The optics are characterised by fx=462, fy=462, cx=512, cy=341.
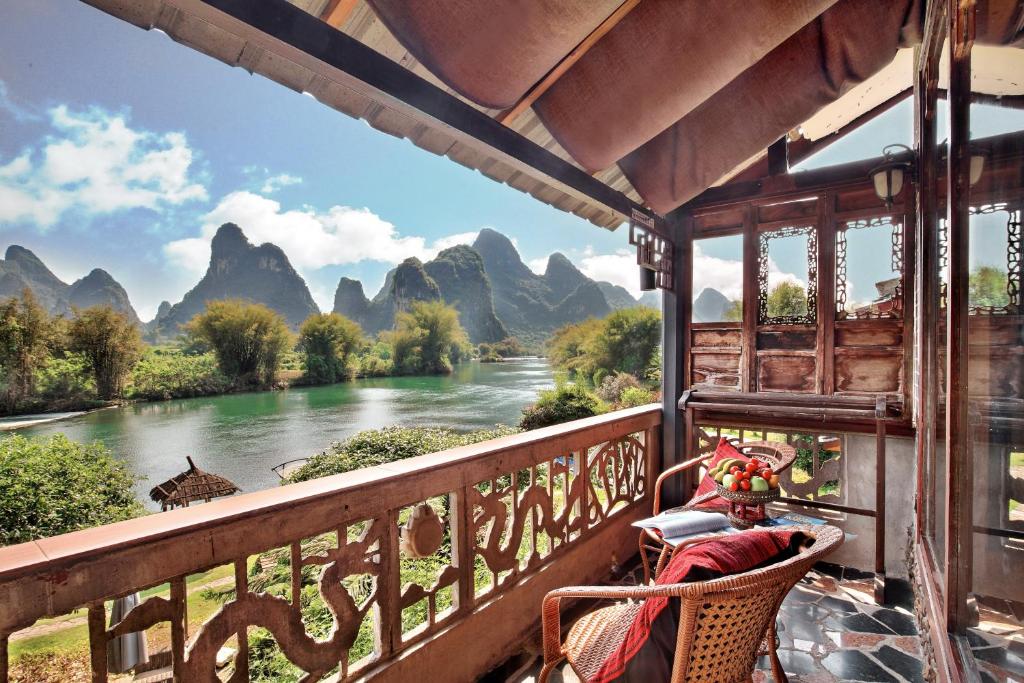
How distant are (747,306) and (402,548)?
312cm

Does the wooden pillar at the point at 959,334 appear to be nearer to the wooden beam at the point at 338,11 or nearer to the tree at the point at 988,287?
the tree at the point at 988,287

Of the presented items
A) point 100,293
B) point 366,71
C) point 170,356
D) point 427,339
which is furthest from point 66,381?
point 427,339

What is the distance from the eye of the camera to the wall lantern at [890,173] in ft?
9.11

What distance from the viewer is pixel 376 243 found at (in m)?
31.9

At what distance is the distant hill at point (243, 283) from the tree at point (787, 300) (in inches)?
582

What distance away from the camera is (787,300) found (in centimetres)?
355

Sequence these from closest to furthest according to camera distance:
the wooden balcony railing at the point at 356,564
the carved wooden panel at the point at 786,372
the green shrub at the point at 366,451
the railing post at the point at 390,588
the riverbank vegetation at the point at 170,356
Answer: the wooden balcony railing at the point at 356,564
the railing post at the point at 390,588
the carved wooden panel at the point at 786,372
the riverbank vegetation at the point at 170,356
the green shrub at the point at 366,451

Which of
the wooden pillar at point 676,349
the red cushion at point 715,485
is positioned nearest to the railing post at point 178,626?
the red cushion at point 715,485

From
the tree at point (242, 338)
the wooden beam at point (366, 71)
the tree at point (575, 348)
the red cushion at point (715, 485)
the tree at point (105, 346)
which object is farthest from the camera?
the tree at point (575, 348)

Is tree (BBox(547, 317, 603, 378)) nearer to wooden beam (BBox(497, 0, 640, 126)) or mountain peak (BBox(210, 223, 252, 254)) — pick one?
mountain peak (BBox(210, 223, 252, 254))

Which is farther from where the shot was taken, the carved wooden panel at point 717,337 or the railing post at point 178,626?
the carved wooden panel at point 717,337

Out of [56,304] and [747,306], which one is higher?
[56,304]

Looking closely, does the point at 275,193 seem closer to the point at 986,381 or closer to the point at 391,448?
the point at 391,448

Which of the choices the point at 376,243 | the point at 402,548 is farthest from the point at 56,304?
the point at 376,243
